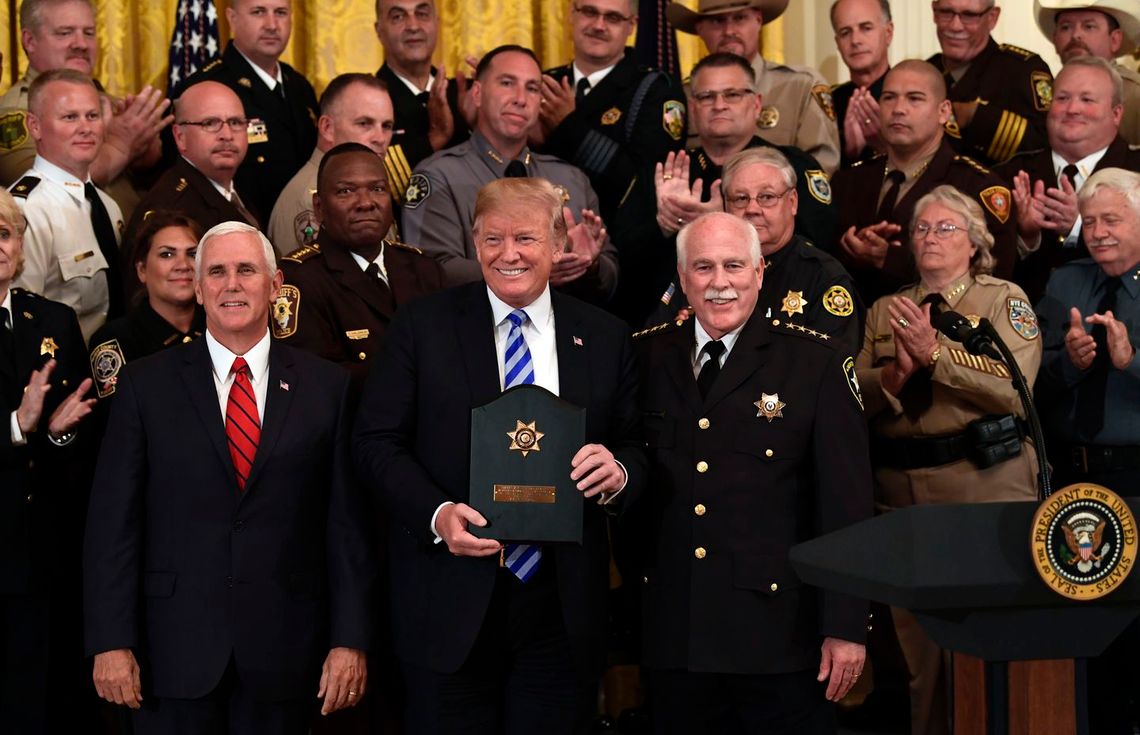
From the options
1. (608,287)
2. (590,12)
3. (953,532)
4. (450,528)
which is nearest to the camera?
(953,532)

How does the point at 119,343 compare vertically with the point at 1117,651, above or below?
above

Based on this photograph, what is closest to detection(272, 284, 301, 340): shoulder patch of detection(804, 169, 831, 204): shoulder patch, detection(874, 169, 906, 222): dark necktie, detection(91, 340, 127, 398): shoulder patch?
detection(91, 340, 127, 398): shoulder patch

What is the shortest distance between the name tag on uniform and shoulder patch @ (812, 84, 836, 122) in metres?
2.12

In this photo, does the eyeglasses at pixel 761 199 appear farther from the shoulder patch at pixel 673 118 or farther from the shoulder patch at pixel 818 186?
the shoulder patch at pixel 673 118

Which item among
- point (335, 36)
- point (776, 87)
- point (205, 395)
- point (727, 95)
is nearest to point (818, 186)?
point (727, 95)

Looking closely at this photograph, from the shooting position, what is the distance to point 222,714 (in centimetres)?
334

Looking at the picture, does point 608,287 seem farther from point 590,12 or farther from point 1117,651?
point 1117,651

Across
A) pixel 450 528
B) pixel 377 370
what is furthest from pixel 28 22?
pixel 450 528

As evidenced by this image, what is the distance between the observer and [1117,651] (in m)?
4.62

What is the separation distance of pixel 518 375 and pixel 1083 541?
1501 millimetres

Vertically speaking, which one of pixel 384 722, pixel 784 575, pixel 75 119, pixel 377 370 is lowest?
pixel 384 722

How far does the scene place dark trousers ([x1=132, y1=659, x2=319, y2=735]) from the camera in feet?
10.8

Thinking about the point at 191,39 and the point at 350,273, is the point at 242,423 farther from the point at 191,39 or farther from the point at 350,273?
the point at 191,39

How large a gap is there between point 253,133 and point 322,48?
132cm
